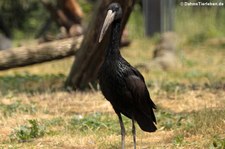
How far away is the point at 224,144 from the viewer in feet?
17.8

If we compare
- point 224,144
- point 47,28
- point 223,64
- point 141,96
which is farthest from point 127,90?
point 47,28

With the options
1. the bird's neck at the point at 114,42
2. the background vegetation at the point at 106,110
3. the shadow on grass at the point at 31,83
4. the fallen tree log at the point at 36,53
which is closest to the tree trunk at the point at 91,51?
the background vegetation at the point at 106,110

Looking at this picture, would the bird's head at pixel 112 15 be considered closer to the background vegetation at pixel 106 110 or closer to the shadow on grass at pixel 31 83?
the background vegetation at pixel 106 110

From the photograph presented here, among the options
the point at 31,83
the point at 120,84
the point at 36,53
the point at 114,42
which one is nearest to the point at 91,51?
the point at 31,83

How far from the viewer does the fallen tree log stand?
38.9 feet

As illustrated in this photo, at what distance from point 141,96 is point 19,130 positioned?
183cm

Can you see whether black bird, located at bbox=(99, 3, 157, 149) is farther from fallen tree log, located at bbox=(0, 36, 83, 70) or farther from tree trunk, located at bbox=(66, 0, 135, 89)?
fallen tree log, located at bbox=(0, 36, 83, 70)

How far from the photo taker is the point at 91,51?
9.82 m

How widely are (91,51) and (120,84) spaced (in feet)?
14.9

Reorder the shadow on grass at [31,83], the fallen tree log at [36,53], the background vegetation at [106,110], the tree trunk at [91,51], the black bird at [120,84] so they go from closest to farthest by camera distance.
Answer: the black bird at [120,84] < the background vegetation at [106,110] < the tree trunk at [91,51] < the shadow on grass at [31,83] < the fallen tree log at [36,53]

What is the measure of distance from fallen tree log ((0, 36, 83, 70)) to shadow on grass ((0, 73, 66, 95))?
0.35 meters

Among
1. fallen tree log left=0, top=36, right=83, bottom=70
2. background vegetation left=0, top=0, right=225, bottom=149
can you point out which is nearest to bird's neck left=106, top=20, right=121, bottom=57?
background vegetation left=0, top=0, right=225, bottom=149

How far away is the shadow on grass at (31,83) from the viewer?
10531 mm

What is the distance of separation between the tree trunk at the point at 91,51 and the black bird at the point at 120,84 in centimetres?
382
